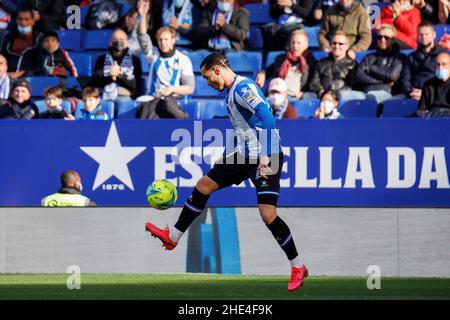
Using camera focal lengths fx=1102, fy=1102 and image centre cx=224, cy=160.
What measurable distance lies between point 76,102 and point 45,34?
6.20 feet

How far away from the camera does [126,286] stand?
416 inches

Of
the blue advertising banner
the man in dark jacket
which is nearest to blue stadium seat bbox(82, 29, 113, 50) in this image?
the man in dark jacket

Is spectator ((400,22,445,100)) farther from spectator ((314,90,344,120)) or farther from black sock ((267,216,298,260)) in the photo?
black sock ((267,216,298,260))

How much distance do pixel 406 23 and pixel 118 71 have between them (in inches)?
168

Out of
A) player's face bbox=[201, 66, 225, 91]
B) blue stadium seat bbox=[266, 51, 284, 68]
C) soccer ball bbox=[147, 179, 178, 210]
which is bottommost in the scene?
soccer ball bbox=[147, 179, 178, 210]

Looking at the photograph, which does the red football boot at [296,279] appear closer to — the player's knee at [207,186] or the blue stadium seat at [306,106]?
the player's knee at [207,186]

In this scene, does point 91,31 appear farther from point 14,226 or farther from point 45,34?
point 14,226

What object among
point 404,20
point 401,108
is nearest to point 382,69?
point 401,108

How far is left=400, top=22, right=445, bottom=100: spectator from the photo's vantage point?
14.9 meters

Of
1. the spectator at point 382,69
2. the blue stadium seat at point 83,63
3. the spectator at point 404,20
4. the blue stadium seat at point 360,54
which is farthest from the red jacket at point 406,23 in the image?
the blue stadium seat at point 83,63

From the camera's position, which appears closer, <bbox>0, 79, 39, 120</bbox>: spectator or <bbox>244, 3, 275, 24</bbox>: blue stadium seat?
<bbox>0, 79, 39, 120</bbox>: spectator

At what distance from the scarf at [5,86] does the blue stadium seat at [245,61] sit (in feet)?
10.7

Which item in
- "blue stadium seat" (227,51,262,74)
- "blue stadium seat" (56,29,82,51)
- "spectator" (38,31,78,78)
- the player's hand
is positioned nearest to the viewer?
the player's hand

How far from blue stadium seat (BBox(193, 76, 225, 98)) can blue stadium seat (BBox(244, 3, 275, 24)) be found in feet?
5.21
